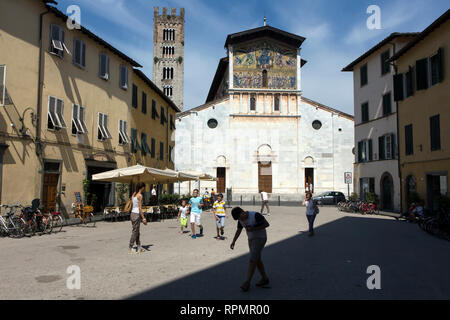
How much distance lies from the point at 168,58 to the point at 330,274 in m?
65.9

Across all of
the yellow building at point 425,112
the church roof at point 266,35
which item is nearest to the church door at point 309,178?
the church roof at point 266,35

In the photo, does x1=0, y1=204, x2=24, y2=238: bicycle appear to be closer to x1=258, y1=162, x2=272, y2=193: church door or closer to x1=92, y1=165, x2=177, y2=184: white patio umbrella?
x1=92, y1=165, x2=177, y2=184: white patio umbrella

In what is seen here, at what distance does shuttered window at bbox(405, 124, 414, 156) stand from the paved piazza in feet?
36.1

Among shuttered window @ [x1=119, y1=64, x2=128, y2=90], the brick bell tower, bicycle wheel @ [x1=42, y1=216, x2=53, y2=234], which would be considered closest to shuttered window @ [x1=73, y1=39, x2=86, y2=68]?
shuttered window @ [x1=119, y1=64, x2=128, y2=90]

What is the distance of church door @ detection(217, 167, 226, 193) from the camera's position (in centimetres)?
4262

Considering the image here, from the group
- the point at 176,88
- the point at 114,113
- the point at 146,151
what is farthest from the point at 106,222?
the point at 176,88

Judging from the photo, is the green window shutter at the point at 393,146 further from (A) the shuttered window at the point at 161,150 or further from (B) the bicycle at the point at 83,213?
(B) the bicycle at the point at 83,213

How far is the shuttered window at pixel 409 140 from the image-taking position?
21844 mm

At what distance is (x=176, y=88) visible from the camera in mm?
67125

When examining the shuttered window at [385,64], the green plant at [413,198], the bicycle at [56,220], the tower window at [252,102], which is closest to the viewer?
the bicycle at [56,220]

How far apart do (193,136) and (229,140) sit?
13.6 ft

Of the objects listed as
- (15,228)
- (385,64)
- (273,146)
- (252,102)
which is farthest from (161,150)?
(15,228)

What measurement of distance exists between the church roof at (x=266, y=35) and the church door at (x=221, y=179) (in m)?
14.6
